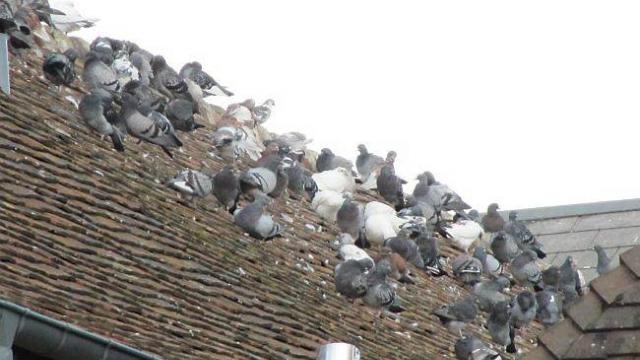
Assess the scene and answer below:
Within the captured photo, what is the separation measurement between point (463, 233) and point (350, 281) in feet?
11.2

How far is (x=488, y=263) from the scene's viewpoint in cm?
1473

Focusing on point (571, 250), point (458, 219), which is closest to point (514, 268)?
point (458, 219)

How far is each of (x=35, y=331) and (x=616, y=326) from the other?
2.62 meters

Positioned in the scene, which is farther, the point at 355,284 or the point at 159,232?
the point at 355,284

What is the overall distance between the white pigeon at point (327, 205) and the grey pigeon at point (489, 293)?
1.24 metres

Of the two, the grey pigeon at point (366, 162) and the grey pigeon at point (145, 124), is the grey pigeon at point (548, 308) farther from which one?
the grey pigeon at point (145, 124)

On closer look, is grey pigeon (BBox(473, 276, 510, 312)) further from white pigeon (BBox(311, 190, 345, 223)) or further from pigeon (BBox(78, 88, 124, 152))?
pigeon (BBox(78, 88, 124, 152))

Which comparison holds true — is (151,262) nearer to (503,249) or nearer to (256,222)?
(256,222)

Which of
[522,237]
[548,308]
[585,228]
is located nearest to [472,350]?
[548,308]

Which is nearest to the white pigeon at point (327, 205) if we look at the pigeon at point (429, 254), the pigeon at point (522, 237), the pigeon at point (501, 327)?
the pigeon at point (429, 254)

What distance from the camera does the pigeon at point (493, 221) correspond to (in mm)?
15820

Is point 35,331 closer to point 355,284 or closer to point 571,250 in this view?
point 355,284

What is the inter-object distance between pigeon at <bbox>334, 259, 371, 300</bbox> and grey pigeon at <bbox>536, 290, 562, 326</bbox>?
249 centimetres

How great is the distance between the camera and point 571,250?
18.2 meters
